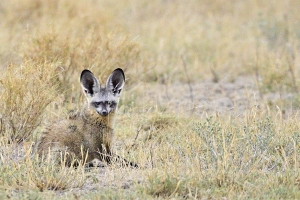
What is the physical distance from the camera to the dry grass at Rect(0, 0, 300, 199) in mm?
6293

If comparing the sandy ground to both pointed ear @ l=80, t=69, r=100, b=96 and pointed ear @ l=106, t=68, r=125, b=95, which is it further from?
pointed ear @ l=80, t=69, r=100, b=96

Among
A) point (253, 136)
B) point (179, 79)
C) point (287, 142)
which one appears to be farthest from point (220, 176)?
point (179, 79)

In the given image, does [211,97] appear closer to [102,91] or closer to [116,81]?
[116,81]

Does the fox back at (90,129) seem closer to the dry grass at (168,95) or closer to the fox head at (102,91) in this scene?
the fox head at (102,91)

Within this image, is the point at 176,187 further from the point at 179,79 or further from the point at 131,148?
the point at 179,79

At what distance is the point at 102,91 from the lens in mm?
7629

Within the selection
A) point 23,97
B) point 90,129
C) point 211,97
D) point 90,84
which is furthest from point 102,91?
point 211,97

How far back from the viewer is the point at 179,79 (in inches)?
496

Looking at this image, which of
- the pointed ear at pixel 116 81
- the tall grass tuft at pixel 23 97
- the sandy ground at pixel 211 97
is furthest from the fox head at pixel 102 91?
the sandy ground at pixel 211 97

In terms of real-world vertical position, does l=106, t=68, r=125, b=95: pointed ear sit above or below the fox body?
above

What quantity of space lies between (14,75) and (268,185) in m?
3.25

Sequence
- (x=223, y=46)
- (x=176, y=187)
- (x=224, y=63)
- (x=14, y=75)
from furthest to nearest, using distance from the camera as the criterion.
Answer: (x=223, y=46) → (x=224, y=63) → (x=14, y=75) → (x=176, y=187)

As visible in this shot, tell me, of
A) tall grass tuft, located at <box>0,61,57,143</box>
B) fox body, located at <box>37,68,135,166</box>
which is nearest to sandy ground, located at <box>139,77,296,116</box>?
fox body, located at <box>37,68,135,166</box>

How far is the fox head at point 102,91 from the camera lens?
7.49m
